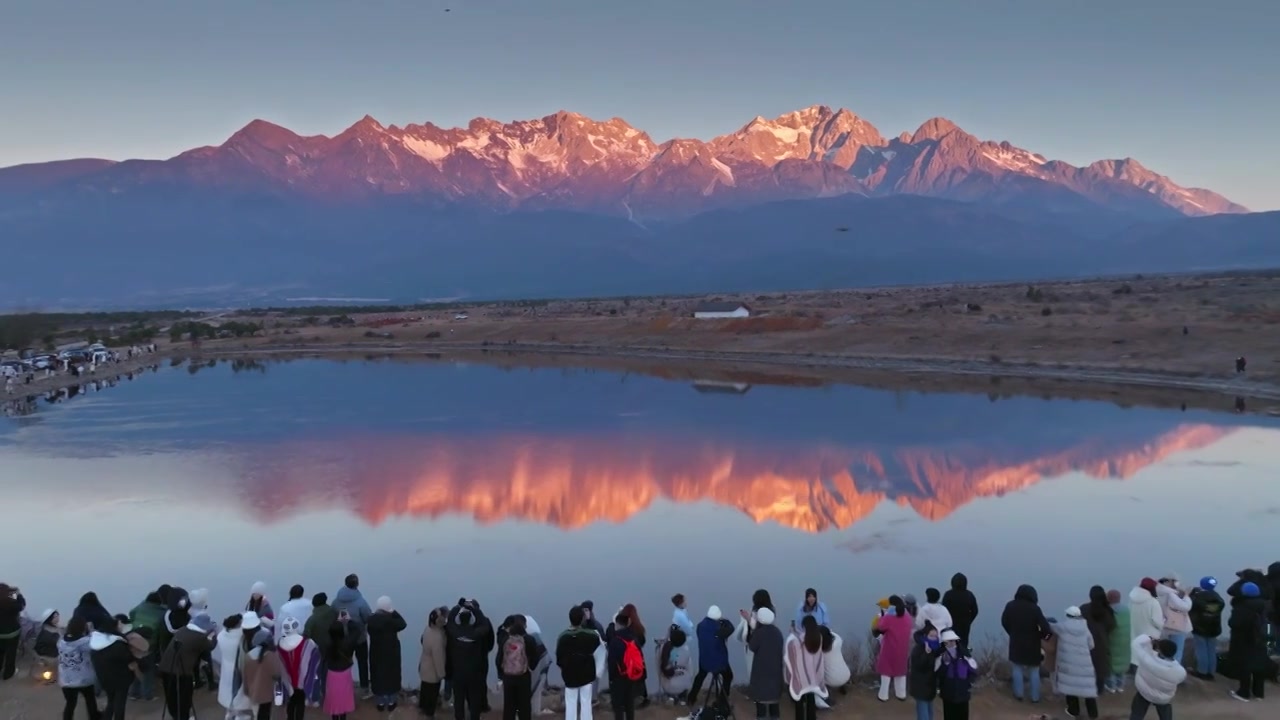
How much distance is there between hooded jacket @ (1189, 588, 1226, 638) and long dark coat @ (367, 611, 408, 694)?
7938mm

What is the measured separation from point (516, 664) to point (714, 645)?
6.48ft

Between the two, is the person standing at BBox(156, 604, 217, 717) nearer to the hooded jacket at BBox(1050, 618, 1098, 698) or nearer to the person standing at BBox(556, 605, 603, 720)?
the person standing at BBox(556, 605, 603, 720)

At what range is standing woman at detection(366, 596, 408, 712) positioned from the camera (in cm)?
945

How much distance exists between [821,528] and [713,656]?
8814mm

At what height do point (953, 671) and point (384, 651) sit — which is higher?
point (953, 671)

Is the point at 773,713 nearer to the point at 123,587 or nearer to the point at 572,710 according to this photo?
the point at 572,710

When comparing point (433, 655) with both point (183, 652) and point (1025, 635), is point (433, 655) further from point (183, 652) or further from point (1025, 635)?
point (1025, 635)

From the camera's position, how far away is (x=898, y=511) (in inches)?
751

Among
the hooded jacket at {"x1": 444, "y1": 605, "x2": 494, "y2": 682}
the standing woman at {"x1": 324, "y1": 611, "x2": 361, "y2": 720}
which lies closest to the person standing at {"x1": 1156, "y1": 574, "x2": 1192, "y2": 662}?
the hooded jacket at {"x1": 444, "y1": 605, "x2": 494, "y2": 682}

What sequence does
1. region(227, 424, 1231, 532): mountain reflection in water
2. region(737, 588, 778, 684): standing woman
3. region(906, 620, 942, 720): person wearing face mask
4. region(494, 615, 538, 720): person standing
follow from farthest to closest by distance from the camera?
region(227, 424, 1231, 532): mountain reflection in water < region(737, 588, 778, 684): standing woman < region(494, 615, 538, 720): person standing < region(906, 620, 942, 720): person wearing face mask

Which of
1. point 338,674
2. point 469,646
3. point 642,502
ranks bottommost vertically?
point 642,502

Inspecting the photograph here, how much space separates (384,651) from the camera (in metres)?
9.52

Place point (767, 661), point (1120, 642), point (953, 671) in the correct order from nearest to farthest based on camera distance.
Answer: point (953, 671)
point (767, 661)
point (1120, 642)

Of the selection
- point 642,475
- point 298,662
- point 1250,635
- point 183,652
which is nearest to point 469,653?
point 298,662
